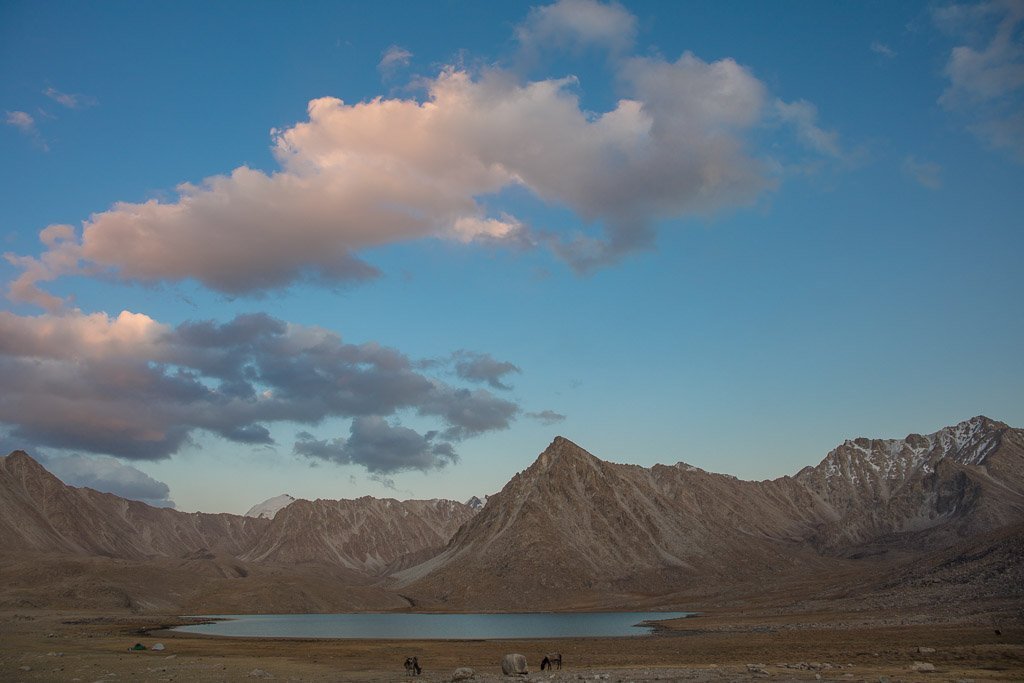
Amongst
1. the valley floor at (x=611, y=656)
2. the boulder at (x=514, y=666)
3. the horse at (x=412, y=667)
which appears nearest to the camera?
the valley floor at (x=611, y=656)

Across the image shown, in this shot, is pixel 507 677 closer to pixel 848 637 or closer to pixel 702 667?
pixel 702 667

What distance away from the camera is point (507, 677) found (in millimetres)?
49375

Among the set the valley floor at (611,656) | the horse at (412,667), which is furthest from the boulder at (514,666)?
the horse at (412,667)

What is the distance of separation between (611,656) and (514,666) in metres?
23.4

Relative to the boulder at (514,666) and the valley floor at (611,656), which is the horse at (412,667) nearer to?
the valley floor at (611,656)

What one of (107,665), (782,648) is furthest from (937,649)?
(107,665)

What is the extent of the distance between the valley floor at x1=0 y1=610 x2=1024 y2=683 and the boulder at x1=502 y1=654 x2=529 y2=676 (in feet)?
3.28

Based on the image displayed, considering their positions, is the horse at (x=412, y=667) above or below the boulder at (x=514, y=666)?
below

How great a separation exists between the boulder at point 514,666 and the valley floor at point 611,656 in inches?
39.3

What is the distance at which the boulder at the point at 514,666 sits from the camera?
5162 centimetres

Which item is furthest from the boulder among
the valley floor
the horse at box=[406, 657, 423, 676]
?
the horse at box=[406, 657, 423, 676]

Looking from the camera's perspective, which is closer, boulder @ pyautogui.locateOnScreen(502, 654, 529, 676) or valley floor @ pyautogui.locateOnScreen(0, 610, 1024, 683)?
valley floor @ pyautogui.locateOnScreen(0, 610, 1024, 683)

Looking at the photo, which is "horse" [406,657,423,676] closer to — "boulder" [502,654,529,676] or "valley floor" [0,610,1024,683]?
"valley floor" [0,610,1024,683]

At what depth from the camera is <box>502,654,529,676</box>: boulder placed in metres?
51.6
